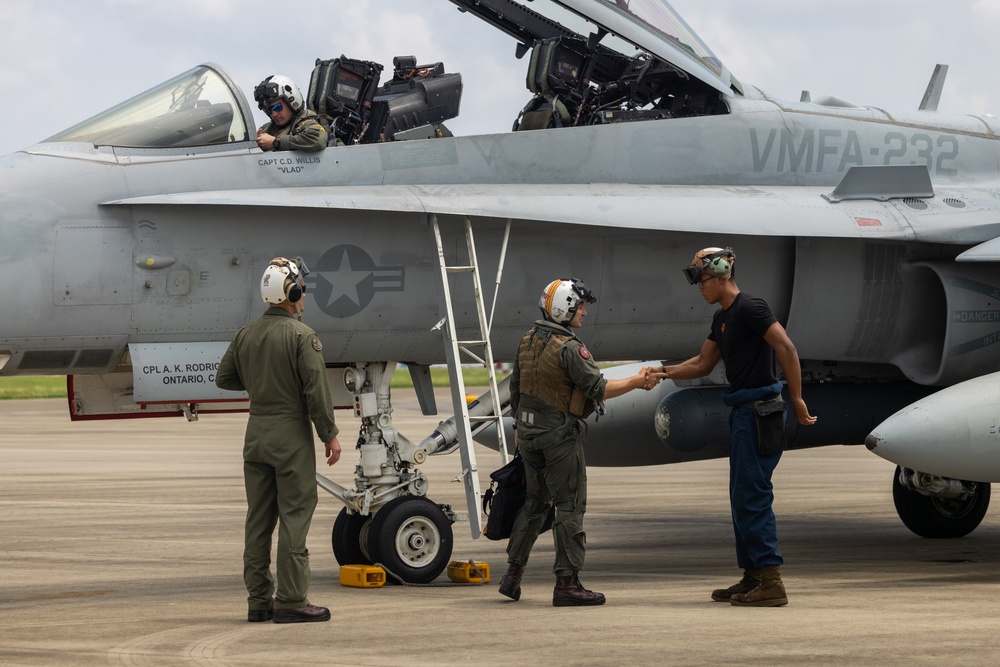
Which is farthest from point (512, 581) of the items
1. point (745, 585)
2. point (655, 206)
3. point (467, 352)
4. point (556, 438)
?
point (655, 206)

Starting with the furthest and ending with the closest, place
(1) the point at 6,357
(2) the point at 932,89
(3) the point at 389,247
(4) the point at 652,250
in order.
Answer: (2) the point at 932,89, (4) the point at 652,250, (3) the point at 389,247, (1) the point at 6,357

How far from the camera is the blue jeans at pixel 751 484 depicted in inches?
309

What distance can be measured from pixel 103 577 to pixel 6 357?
192cm

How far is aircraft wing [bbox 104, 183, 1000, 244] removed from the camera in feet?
28.7

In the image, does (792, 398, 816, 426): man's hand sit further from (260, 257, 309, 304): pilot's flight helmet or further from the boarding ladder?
(260, 257, 309, 304): pilot's flight helmet

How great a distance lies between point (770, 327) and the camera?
25.7ft

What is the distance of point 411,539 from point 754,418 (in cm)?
242

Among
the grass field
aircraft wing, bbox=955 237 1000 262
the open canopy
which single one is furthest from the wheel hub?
the grass field

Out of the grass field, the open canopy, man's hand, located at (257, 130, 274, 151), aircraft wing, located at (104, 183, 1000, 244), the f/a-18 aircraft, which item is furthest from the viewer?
the grass field

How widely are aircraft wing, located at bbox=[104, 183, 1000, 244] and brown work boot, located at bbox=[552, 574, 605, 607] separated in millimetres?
2289

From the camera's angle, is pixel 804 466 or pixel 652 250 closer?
pixel 652 250

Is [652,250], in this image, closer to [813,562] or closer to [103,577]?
[813,562]

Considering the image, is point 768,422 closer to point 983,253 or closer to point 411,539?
point 411,539

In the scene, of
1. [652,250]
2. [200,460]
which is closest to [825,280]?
[652,250]
